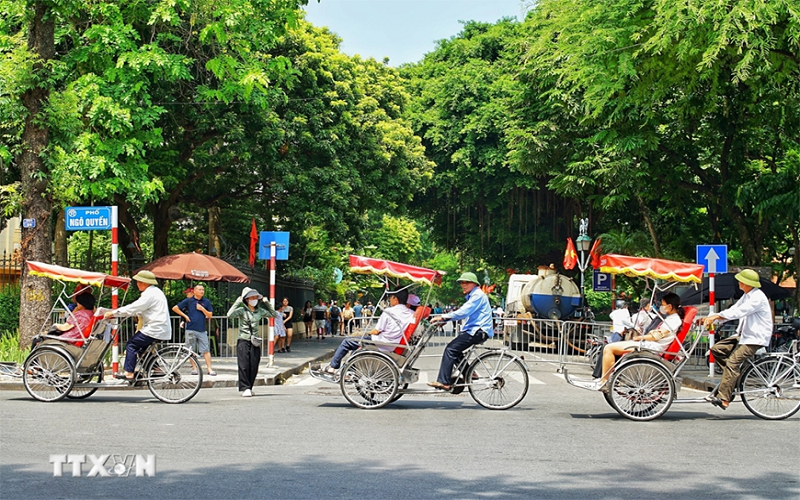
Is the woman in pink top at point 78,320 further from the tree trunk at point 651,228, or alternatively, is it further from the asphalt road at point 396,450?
the tree trunk at point 651,228

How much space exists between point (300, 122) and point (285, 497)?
2094 cm

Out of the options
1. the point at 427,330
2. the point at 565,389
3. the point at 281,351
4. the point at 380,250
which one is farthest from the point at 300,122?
the point at 380,250

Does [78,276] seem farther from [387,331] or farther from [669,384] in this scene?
[669,384]

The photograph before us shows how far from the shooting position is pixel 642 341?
461 inches

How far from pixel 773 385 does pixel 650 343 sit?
1594 mm

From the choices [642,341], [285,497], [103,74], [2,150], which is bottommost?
[285,497]

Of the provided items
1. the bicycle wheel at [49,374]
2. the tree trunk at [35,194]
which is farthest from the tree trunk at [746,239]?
the bicycle wheel at [49,374]

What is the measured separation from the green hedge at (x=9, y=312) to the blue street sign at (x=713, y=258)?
15.7 m

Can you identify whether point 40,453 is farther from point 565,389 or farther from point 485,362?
point 565,389

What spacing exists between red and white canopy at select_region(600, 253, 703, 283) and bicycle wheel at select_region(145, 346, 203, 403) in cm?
623

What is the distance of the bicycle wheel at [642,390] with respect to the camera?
11.4 m

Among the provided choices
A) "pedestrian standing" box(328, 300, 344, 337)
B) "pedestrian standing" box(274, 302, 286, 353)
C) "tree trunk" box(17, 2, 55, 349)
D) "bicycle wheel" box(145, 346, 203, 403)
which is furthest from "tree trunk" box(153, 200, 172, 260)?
"pedestrian standing" box(328, 300, 344, 337)

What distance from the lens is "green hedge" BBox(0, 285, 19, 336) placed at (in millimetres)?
21750

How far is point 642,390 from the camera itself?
11.4m
